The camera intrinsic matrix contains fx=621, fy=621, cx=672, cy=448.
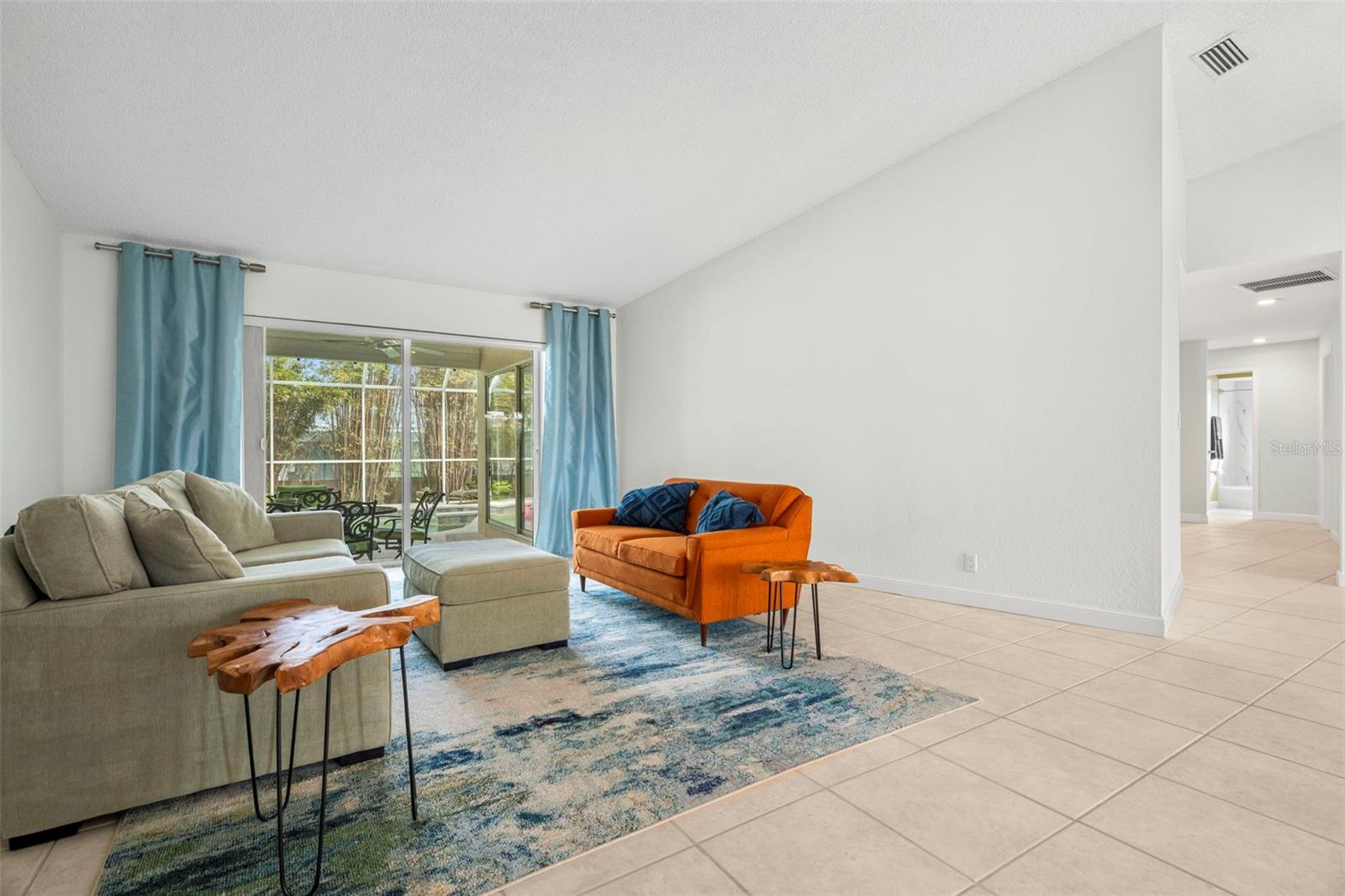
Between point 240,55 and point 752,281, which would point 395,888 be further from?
point 752,281

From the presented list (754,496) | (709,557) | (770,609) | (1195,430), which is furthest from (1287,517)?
(709,557)

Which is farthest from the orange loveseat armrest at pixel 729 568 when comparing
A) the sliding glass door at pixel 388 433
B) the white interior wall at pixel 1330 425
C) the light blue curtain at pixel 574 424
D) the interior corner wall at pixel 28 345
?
the white interior wall at pixel 1330 425

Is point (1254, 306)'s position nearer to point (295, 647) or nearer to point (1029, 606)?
point (1029, 606)

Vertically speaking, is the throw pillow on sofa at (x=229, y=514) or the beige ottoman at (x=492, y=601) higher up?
the throw pillow on sofa at (x=229, y=514)

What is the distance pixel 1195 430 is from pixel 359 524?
387 inches

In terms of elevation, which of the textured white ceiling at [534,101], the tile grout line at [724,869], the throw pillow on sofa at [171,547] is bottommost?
the tile grout line at [724,869]

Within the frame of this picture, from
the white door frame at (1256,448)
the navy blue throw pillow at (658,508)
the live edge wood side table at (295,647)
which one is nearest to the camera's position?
the live edge wood side table at (295,647)

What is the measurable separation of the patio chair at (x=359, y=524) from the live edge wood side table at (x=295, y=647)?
4042 mm

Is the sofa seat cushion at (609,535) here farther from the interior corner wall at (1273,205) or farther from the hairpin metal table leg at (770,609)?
the interior corner wall at (1273,205)

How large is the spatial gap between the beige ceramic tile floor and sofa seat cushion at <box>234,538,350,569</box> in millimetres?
1615

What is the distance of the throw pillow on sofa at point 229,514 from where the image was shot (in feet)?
10.7

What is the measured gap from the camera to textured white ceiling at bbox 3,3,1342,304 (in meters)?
2.54

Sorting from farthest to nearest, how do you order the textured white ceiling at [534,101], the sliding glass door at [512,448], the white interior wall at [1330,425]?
1. the sliding glass door at [512,448]
2. the white interior wall at [1330,425]
3. the textured white ceiling at [534,101]

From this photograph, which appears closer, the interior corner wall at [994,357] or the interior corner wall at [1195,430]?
the interior corner wall at [994,357]
